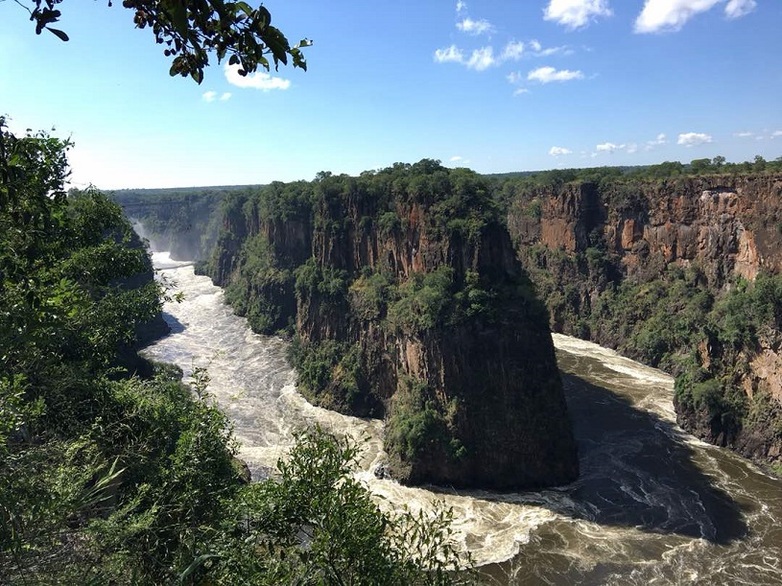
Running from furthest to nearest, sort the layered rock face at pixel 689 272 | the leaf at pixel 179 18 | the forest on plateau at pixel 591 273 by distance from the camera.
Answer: the layered rock face at pixel 689 272, the forest on plateau at pixel 591 273, the leaf at pixel 179 18

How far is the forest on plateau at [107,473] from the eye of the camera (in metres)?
5.70

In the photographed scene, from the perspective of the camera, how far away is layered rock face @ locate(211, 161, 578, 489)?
29.5 m

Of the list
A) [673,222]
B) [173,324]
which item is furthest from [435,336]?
[173,324]

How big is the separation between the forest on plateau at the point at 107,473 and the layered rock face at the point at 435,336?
20.1 metres

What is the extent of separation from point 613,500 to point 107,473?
86.9 ft

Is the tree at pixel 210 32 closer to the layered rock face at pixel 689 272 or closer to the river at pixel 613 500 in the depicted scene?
the river at pixel 613 500

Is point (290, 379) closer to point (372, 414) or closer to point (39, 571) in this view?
point (372, 414)

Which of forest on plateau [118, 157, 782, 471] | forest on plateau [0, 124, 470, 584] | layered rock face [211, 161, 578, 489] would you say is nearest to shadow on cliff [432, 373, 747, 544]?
layered rock face [211, 161, 578, 489]

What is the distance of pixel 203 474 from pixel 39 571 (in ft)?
15.1

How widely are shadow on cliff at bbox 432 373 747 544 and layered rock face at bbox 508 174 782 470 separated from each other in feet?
12.8

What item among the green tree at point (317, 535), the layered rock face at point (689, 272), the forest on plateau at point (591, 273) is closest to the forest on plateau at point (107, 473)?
the green tree at point (317, 535)

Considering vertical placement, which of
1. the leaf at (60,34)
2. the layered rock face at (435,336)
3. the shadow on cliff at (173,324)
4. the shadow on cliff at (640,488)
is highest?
the leaf at (60,34)

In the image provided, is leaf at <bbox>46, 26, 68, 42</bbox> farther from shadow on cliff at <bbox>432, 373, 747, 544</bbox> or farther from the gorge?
shadow on cliff at <bbox>432, 373, 747, 544</bbox>

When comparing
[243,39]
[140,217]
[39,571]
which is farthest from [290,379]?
[140,217]
